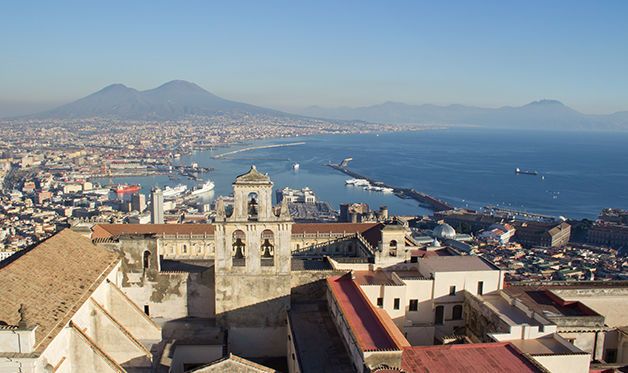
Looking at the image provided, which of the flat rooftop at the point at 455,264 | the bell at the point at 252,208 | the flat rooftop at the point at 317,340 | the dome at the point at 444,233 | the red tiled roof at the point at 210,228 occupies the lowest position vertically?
the dome at the point at 444,233

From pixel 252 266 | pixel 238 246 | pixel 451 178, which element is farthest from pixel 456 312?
pixel 451 178

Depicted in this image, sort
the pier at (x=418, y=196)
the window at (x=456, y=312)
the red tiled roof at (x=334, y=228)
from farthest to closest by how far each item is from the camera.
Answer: the pier at (x=418, y=196), the red tiled roof at (x=334, y=228), the window at (x=456, y=312)

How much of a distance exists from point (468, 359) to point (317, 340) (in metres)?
5.04

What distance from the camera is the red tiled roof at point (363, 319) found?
14789 millimetres

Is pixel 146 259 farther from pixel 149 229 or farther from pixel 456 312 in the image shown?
pixel 456 312

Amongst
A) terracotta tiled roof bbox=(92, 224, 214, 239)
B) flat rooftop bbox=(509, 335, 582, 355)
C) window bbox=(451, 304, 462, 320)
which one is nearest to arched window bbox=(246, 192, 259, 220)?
window bbox=(451, 304, 462, 320)

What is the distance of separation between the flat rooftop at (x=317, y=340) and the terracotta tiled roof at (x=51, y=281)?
22.6ft

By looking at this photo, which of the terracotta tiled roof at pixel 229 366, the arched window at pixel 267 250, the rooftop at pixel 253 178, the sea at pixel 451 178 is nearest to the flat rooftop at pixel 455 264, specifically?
the arched window at pixel 267 250

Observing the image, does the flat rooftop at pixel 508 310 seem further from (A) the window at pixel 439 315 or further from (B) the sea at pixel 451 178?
(B) the sea at pixel 451 178

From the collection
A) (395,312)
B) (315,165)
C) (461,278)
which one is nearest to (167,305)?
(395,312)

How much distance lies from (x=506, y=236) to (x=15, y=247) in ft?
188

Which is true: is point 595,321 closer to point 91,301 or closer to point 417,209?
point 91,301

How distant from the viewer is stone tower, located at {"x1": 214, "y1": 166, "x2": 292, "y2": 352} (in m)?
19.1

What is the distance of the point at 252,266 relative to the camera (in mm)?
19797
